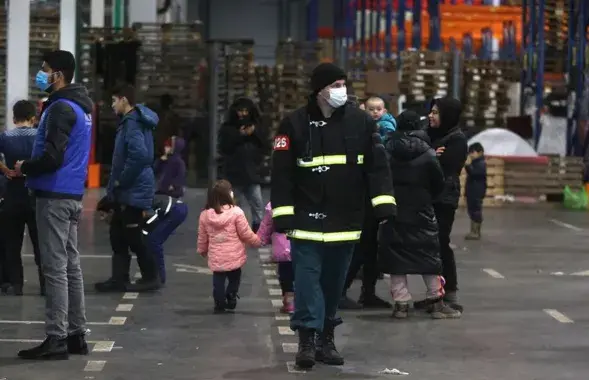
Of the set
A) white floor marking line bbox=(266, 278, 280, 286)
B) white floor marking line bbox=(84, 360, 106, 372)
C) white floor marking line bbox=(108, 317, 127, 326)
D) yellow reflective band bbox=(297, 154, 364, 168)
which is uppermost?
yellow reflective band bbox=(297, 154, 364, 168)

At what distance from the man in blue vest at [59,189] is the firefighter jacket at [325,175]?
54.9 inches

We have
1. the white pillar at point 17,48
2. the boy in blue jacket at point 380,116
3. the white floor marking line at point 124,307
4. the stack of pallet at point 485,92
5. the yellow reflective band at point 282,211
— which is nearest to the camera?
the yellow reflective band at point 282,211

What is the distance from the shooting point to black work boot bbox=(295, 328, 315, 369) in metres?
9.28

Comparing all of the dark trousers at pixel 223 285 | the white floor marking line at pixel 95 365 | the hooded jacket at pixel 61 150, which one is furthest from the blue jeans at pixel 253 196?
the white floor marking line at pixel 95 365

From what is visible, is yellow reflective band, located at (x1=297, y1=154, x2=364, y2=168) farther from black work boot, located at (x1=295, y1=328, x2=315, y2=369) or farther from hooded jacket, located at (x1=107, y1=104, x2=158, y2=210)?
hooded jacket, located at (x1=107, y1=104, x2=158, y2=210)

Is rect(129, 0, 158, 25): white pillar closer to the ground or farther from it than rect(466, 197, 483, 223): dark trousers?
farther from it

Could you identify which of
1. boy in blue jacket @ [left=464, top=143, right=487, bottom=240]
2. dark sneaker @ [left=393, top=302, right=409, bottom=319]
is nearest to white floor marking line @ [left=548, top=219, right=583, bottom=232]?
boy in blue jacket @ [left=464, top=143, right=487, bottom=240]

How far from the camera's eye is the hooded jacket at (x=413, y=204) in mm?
11680

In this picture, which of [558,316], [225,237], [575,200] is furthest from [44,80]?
[575,200]

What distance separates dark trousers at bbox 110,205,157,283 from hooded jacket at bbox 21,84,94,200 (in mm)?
3682

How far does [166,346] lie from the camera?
10359 mm

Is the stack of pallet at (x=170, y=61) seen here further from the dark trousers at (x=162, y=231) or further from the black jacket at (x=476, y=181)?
the dark trousers at (x=162, y=231)

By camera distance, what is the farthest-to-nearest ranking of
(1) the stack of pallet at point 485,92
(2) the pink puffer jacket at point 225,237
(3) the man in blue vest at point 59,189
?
(1) the stack of pallet at point 485,92, (2) the pink puffer jacket at point 225,237, (3) the man in blue vest at point 59,189

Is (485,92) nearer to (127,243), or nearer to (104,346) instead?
(127,243)
